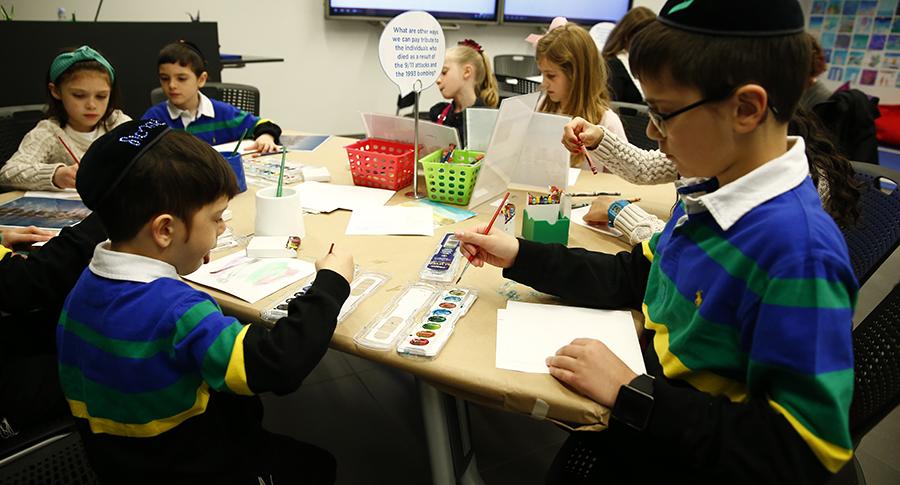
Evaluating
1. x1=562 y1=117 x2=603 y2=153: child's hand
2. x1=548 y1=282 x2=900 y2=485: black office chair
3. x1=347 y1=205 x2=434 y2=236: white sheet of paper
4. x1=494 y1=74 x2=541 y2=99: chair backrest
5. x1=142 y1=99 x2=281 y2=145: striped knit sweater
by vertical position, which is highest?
x1=494 y1=74 x2=541 y2=99: chair backrest

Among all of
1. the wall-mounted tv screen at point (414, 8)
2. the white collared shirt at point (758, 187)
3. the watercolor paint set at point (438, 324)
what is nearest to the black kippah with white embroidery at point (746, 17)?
the white collared shirt at point (758, 187)

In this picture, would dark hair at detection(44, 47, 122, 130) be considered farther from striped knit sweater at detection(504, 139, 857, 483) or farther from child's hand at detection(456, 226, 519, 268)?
striped knit sweater at detection(504, 139, 857, 483)

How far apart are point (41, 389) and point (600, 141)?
139 centimetres

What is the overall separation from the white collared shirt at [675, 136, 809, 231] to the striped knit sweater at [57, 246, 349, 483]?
0.57 meters

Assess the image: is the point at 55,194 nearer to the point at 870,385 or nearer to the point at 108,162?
the point at 108,162

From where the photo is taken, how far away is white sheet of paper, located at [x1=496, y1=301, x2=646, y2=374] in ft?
2.90

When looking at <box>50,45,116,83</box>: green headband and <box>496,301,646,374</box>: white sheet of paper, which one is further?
<box>50,45,116,83</box>: green headband

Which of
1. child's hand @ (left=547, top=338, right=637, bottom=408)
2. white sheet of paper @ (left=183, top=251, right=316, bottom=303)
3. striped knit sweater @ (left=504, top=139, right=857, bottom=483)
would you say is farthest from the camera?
white sheet of paper @ (left=183, top=251, right=316, bottom=303)

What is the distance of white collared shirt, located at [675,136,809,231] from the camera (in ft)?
2.45

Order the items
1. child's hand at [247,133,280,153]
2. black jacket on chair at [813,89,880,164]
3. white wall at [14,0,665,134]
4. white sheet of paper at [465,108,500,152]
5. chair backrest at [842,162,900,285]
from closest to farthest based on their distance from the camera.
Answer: chair backrest at [842,162,900,285] → white sheet of paper at [465,108,500,152] → child's hand at [247,133,280,153] → black jacket on chair at [813,89,880,164] → white wall at [14,0,665,134]

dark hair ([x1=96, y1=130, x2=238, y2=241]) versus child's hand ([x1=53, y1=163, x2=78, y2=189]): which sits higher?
dark hair ([x1=96, y1=130, x2=238, y2=241])

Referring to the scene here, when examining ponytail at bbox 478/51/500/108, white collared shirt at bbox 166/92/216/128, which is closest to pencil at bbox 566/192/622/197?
ponytail at bbox 478/51/500/108

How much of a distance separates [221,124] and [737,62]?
2.09 metres

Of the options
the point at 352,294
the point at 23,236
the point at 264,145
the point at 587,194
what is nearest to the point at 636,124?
the point at 587,194
